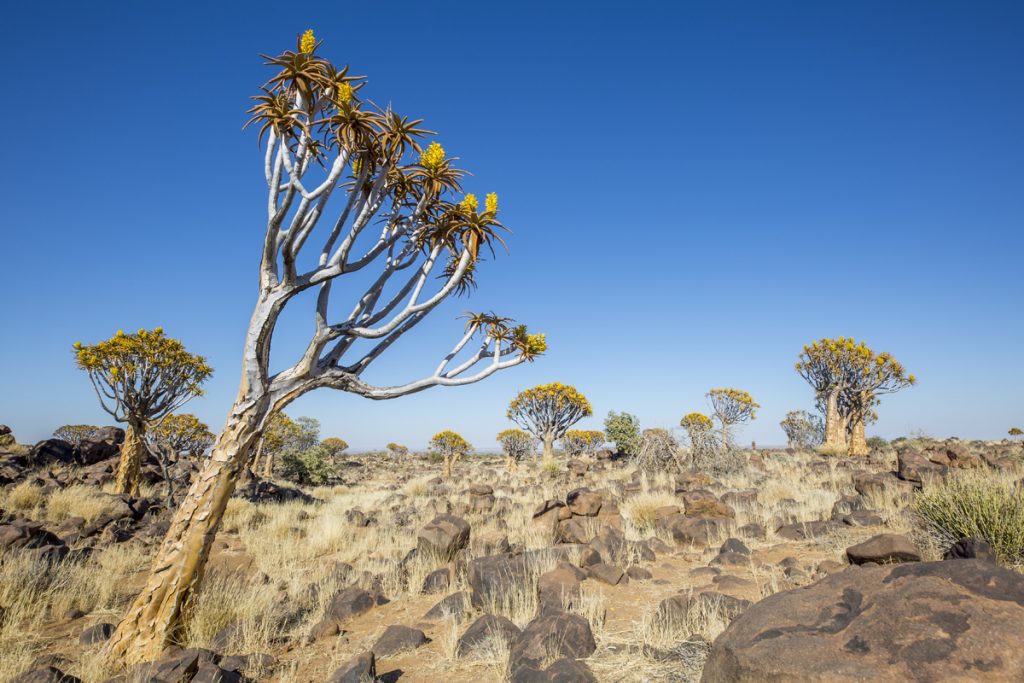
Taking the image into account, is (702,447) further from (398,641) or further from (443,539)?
(398,641)

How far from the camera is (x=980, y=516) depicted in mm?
5828

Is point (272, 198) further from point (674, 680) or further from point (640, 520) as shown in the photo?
point (640, 520)

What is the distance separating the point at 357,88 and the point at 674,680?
6.38 m

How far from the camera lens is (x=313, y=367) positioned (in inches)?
207

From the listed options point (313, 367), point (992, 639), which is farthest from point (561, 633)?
point (313, 367)

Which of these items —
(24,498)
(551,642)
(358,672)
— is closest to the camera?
(358,672)

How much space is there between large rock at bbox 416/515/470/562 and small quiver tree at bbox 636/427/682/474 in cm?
1150

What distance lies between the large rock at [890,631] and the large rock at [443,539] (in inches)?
230

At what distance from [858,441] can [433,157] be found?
28.4 meters

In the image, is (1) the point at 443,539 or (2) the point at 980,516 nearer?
(2) the point at 980,516

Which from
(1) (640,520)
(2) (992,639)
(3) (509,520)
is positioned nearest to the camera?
(2) (992,639)

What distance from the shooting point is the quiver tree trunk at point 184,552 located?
14.9 ft

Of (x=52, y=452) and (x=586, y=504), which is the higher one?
(x=52, y=452)

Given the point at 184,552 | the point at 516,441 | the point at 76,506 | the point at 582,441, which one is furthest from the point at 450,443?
the point at 184,552
